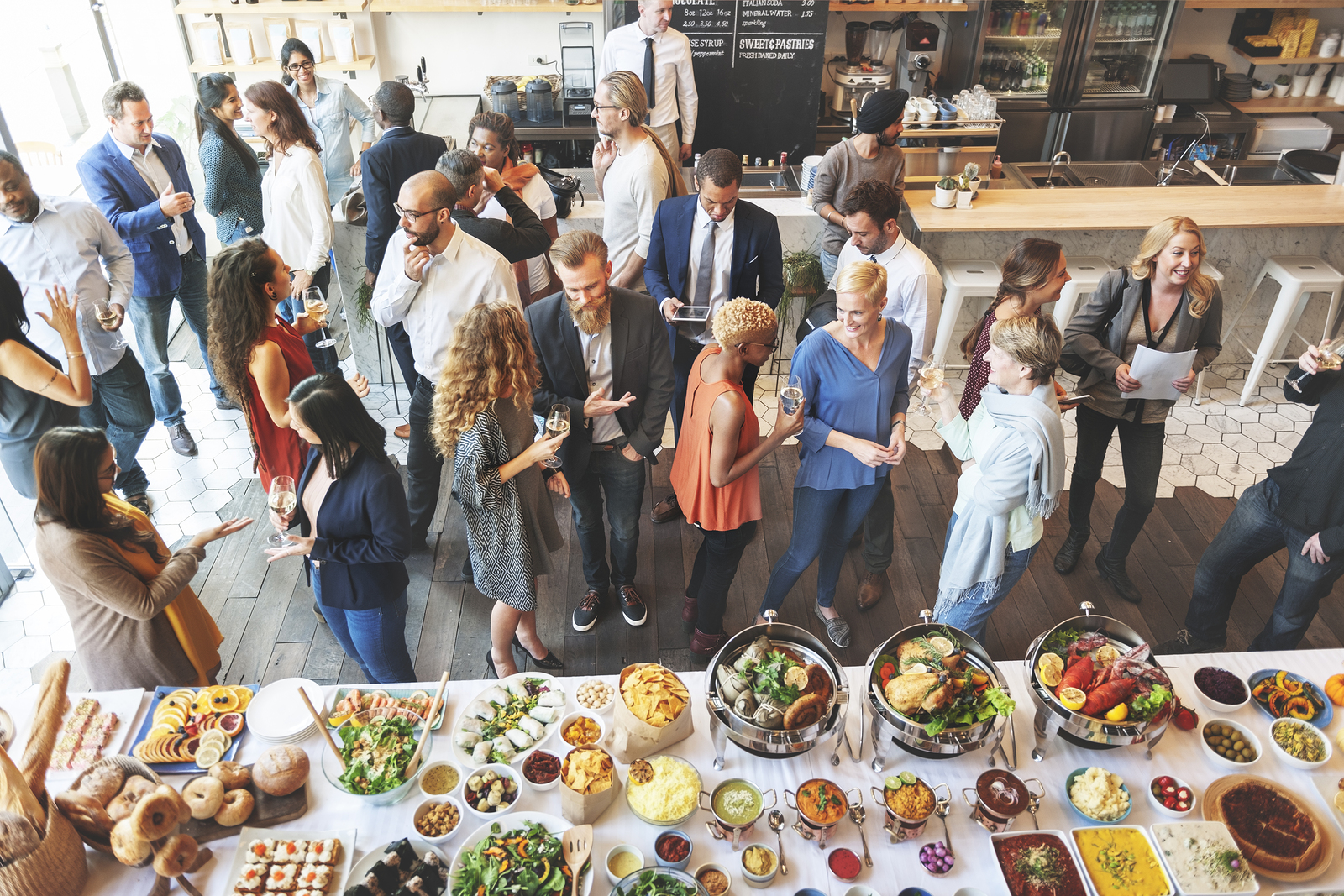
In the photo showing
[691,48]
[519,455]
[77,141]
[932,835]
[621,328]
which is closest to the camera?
[932,835]

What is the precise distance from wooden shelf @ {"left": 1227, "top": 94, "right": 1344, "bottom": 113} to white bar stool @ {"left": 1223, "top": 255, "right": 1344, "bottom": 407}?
9.87ft

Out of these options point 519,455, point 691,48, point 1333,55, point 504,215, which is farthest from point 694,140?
point 1333,55

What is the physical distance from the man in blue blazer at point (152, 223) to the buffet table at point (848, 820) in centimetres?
246

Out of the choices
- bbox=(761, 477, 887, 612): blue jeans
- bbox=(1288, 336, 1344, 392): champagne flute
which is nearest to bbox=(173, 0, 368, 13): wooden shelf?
bbox=(761, 477, 887, 612): blue jeans

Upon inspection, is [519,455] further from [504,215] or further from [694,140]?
[694,140]

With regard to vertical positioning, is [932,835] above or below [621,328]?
below

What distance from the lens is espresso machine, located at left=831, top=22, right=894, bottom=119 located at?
7.03 meters

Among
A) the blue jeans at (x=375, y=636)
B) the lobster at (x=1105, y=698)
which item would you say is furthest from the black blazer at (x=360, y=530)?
the lobster at (x=1105, y=698)

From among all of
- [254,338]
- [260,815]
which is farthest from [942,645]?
[254,338]

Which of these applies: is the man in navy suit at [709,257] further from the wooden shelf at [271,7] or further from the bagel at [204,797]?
the wooden shelf at [271,7]

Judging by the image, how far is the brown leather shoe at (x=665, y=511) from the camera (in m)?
4.33

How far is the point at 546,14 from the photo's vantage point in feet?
24.2

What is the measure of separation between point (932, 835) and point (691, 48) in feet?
19.0

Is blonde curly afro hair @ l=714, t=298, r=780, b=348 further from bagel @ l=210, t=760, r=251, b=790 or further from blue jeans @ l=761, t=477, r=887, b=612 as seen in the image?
bagel @ l=210, t=760, r=251, b=790
